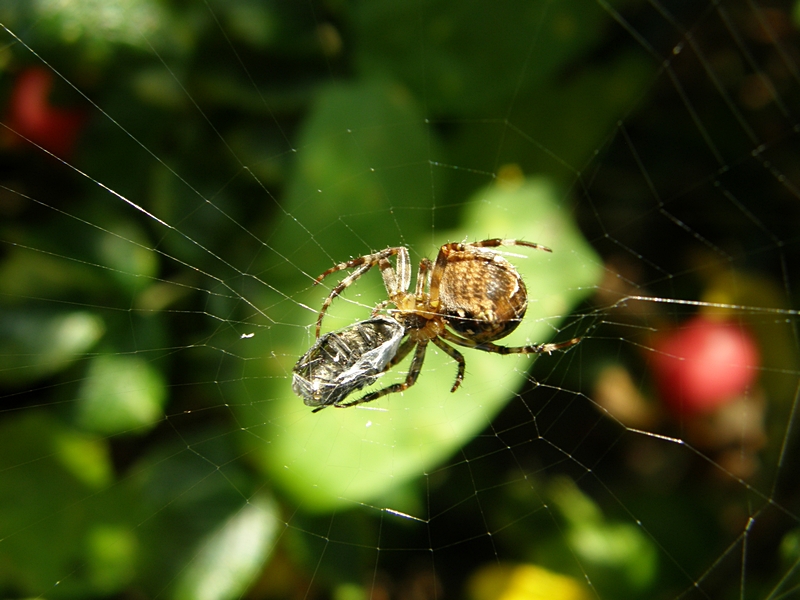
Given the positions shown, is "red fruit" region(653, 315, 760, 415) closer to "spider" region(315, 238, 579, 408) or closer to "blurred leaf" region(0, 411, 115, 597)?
"spider" region(315, 238, 579, 408)

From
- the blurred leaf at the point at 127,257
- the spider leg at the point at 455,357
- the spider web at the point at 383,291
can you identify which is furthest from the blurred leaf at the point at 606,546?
the blurred leaf at the point at 127,257

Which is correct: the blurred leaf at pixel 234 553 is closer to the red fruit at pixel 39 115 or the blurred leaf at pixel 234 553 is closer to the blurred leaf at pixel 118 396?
the blurred leaf at pixel 118 396

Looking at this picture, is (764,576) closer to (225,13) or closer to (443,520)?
(443,520)

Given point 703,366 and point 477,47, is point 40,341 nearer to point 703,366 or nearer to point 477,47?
point 477,47

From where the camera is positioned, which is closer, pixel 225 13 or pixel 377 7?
pixel 225 13

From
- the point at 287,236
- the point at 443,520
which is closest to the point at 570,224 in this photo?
the point at 287,236
